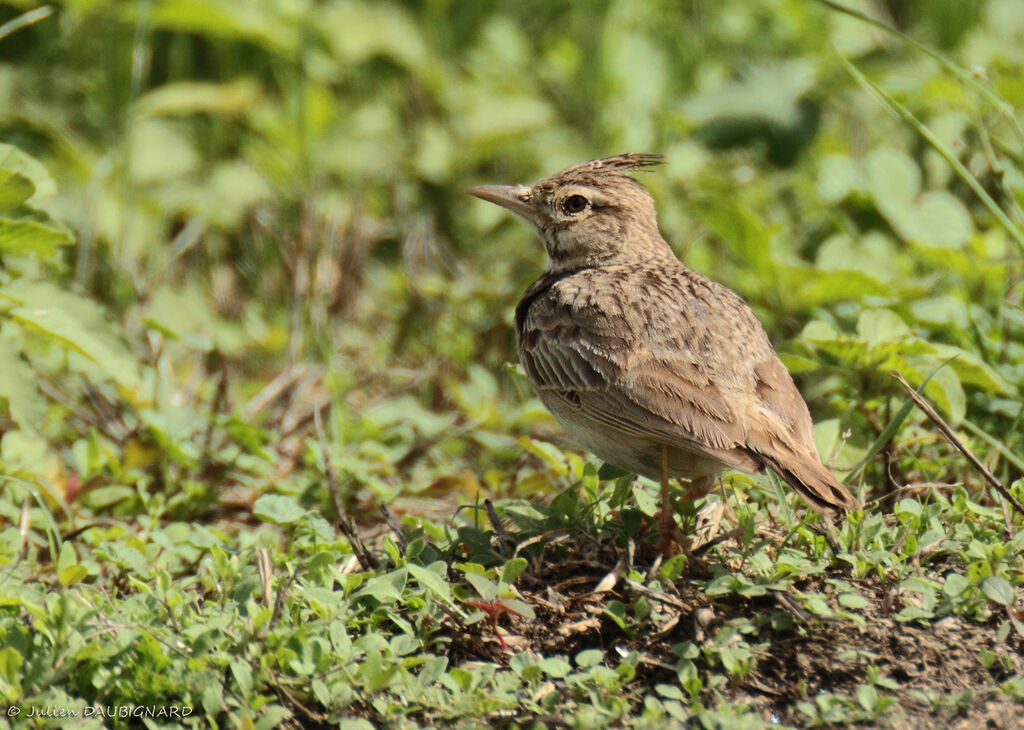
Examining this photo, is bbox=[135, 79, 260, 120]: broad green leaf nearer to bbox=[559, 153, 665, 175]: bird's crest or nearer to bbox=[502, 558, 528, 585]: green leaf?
bbox=[559, 153, 665, 175]: bird's crest

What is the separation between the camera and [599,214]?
5199 mm

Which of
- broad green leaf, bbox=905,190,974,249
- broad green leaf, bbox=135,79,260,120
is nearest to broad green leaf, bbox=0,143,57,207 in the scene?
broad green leaf, bbox=135,79,260,120

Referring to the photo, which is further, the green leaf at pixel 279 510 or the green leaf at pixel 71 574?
the green leaf at pixel 279 510

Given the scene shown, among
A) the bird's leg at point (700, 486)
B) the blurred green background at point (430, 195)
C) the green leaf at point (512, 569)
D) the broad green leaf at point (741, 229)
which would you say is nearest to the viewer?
the green leaf at point (512, 569)

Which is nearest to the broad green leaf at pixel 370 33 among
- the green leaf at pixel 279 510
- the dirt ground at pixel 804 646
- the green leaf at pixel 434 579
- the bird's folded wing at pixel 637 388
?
the bird's folded wing at pixel 637 388

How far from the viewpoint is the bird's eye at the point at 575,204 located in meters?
5.21

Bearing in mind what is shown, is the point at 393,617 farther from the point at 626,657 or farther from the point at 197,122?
the point at 197,122

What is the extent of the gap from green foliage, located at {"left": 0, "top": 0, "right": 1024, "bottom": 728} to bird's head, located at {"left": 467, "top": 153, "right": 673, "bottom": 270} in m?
0.54

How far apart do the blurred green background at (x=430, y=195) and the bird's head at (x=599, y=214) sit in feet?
1.80

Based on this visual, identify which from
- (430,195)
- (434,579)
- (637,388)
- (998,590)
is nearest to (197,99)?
(430,195)

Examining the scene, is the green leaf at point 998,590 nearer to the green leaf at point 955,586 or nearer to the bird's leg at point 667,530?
the green leaf at point 955,586

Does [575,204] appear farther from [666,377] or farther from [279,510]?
[279,510]

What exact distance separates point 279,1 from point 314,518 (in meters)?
4.31

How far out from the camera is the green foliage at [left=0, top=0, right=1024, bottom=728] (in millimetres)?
3189
